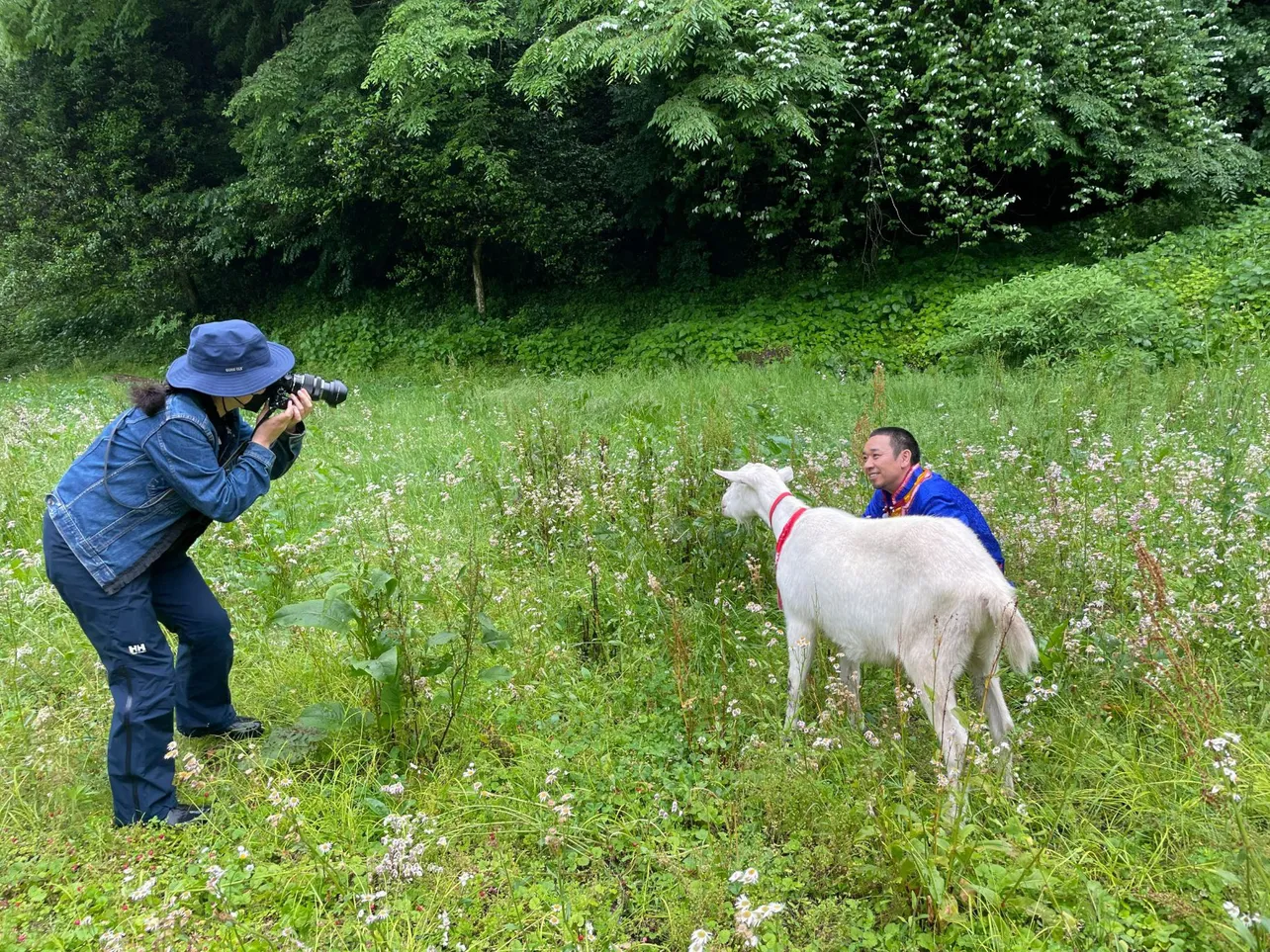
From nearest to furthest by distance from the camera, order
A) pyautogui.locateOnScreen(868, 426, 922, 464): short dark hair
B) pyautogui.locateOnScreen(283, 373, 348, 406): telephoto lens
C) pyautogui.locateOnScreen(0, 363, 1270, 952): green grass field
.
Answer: pyautogui.locateOnScreen(0, 363, 1270, 952): green grass field
pyautogui.locateOnScreen(283, 373, 348, 406): telephoto lens
pyautogui.locateOnScreen(868, 426, 922, 464): short dark hair

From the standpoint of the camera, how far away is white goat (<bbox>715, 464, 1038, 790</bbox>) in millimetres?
2738

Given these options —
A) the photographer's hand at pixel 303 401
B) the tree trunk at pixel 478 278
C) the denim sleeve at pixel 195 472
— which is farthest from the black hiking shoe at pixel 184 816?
the tree trunk at pixel 478 278

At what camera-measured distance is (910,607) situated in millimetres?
2889

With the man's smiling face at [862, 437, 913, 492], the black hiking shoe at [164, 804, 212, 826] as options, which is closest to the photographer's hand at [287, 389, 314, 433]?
the black hiking shoe at [164, 804, 212, 826]

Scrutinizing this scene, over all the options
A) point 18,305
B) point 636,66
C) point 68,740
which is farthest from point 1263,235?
point 18,305

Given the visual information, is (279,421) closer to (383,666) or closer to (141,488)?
(141,488)

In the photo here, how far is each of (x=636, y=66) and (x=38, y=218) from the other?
17.0m

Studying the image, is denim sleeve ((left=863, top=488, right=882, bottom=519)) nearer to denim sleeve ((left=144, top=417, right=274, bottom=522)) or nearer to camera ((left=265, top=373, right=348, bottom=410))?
camera ((left=265, top=373, right=348, bottom=410))

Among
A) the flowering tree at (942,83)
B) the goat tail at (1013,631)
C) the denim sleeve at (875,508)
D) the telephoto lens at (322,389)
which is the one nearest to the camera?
the goat tail at (1013,631)

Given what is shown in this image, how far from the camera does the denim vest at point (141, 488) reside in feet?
9.62

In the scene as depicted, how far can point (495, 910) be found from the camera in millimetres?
2574

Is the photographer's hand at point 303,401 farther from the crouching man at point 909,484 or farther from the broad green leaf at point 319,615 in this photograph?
the crouching man at point 909,484

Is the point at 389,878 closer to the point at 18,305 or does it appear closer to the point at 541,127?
the point at 541,127

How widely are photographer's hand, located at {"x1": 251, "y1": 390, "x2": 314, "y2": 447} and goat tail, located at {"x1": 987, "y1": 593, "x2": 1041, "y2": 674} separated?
2986 millimetres
